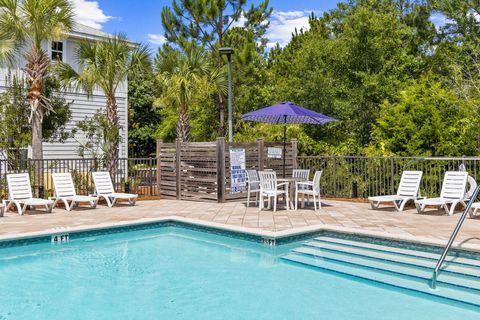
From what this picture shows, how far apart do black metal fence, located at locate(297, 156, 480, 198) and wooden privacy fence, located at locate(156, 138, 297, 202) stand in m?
1.03

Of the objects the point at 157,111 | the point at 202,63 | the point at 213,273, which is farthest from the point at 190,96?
the point at 157,111

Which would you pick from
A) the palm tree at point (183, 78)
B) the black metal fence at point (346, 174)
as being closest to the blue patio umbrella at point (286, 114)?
the black metal fence at point (346, 174)

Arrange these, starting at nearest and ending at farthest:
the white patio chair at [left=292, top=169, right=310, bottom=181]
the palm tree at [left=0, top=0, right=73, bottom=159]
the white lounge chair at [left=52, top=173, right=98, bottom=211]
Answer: the white lounge chair at [left=52, top=173, right=98, bottom=211]
the palm tree at [left=0, top=0, right=73, bottom=159]
the white patio chair at [left=292, top=169, right=310, bottom=181]

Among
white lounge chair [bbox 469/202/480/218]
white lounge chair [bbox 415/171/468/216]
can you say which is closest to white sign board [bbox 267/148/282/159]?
white lounge chair [bbox 415/171/468/216]

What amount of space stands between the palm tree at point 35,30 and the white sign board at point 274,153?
20.7ft

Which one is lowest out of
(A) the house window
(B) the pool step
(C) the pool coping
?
(B) the pool step

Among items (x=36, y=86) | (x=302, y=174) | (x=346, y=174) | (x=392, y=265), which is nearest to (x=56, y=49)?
(x=36, y=86)

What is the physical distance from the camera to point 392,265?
6109 millimetres

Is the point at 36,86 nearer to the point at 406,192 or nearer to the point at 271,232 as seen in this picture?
the point at 271,232

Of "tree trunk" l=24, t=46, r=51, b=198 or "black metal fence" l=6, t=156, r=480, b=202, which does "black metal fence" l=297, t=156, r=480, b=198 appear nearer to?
"black metal fence" l=6, t=156, r=480, b=202

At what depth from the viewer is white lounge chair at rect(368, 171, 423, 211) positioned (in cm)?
1005

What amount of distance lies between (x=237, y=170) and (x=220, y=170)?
55cm

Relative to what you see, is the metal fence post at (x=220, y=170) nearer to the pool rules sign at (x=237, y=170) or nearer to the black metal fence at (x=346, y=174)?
the pool rules sign at (x=237, y=170)

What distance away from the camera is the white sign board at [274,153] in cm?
1260
